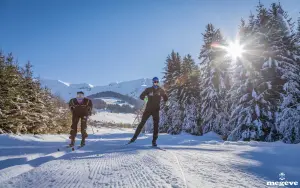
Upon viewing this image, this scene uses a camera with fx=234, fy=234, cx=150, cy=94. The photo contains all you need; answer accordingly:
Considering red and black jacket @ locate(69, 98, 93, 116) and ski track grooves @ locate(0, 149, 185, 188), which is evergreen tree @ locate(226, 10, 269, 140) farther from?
ski track grooves @ locate(0, 149, 185, 188)

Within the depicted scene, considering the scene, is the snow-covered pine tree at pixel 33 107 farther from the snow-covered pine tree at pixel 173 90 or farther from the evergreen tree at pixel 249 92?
the snow-covered pine tree at pixel 173 90

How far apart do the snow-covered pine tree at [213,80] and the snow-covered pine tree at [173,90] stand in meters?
6.42

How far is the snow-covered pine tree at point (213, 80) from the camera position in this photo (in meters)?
28.9

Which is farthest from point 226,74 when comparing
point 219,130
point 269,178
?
point 269,178

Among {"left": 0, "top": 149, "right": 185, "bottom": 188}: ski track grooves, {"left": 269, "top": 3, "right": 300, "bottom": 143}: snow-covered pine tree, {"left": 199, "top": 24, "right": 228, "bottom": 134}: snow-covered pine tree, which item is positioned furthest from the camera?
{"left": 199, "top": 24, "right": 228, "bottom": 134}: snow-covered pine tree

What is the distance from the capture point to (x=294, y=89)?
1700cm

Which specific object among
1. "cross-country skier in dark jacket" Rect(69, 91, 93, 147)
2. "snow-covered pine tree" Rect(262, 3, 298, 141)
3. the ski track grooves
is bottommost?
the ski track grooves

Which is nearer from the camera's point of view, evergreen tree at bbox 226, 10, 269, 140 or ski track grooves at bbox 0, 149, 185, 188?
ski track grooves at bbox 0, 149, 185, 188

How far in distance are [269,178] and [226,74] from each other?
2766 cm

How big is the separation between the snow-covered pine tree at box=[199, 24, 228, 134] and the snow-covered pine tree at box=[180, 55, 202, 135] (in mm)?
3053

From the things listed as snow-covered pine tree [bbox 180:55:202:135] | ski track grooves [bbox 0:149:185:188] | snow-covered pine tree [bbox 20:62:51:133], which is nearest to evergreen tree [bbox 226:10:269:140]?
snow-covered pine tree [bbox 180:55:202:135]

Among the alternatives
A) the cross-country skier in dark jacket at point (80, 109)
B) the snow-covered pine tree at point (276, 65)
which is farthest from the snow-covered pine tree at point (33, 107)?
the snow-covered pine tree at point (276, 65)

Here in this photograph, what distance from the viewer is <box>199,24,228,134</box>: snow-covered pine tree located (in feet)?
94.8

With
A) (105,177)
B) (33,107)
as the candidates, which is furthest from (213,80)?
(105,177)
